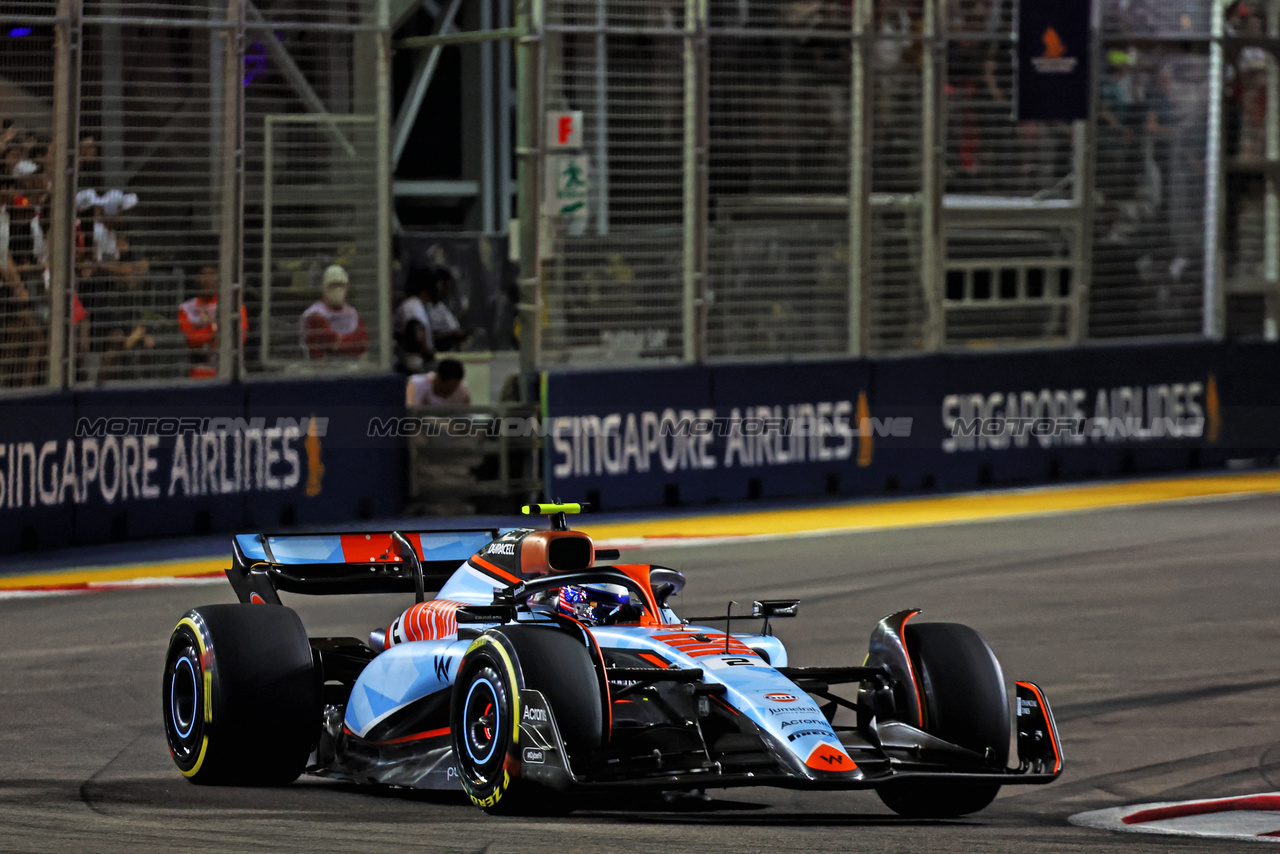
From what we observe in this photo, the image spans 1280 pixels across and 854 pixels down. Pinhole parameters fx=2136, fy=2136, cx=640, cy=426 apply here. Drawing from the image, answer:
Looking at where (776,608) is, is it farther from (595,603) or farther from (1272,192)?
(1272,192)

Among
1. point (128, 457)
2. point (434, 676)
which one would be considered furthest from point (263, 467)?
point (434, 676)

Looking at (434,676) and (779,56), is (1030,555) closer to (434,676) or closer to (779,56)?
(779,56)

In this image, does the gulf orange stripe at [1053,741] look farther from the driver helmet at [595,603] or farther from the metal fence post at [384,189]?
the metal fence post at [384,189]

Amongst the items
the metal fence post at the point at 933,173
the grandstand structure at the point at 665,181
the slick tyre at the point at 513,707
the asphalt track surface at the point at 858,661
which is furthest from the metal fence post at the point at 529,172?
the slick tyre at the point at 513,707

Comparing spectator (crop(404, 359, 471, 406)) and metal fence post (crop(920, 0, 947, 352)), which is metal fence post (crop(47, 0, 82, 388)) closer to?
spectator (crop(404, 359, 471, 406))

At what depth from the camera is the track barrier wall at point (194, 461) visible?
49.8 feet

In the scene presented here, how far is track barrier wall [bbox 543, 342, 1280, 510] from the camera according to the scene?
18172 millimetres

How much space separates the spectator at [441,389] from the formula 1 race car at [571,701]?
9.13 metres

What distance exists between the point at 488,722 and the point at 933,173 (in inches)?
541

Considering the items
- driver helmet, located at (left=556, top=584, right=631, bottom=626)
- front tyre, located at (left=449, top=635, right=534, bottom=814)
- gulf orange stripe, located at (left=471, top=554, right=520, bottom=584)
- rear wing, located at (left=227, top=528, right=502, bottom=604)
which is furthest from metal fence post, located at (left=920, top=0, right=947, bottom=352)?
front tyre, located at (left=449, top=635, right=534, bottom=814)

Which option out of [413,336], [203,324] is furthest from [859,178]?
[203,324]

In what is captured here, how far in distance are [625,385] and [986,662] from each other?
10793 millimetres

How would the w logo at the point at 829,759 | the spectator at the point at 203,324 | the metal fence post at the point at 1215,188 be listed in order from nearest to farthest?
the w logo at the point at 829,759 < the spectator at the point at 203,324 < the metal fence post at the point at 1215,188

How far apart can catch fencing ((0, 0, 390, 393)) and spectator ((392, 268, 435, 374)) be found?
0.90m
